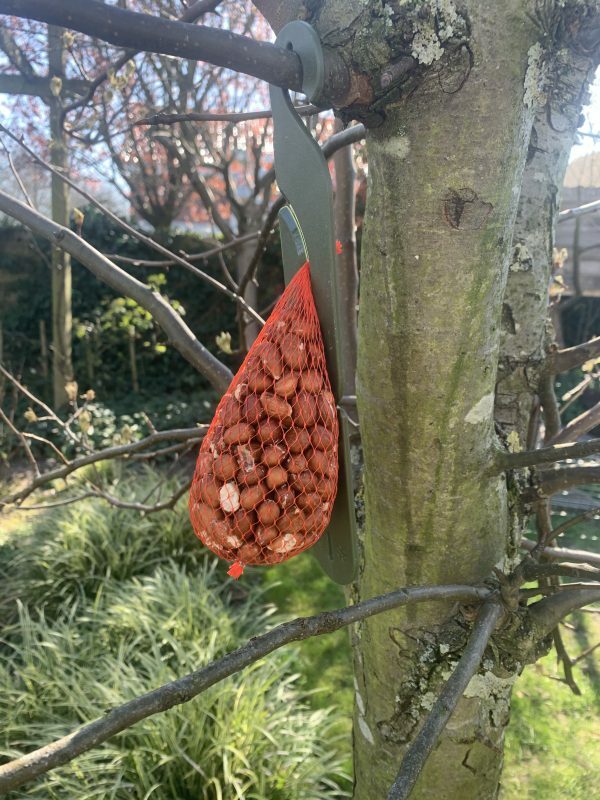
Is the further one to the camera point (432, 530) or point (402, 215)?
point (432, 530)

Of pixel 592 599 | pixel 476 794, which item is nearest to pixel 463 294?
pixel 592 599

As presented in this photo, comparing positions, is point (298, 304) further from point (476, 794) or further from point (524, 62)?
point (476, 794)

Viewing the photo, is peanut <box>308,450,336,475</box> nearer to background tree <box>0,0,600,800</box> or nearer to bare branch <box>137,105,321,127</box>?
background tree <box>0,0,600,800</box>

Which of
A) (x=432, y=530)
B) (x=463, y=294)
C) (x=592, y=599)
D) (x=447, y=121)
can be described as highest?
(x=447, y=121)

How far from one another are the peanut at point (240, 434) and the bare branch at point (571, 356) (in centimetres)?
72

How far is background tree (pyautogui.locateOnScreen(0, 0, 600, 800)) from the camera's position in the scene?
0.67 metres

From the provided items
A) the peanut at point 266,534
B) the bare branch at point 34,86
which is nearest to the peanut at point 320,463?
the peanut at point 266,534

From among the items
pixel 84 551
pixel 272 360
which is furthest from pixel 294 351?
pixel 84 551

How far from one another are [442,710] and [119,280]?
3.41 feet

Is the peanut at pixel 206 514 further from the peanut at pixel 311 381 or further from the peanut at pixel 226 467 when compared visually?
the peanut at pixel 311 381

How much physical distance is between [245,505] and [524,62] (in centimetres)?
66

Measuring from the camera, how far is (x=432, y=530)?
0.90 m

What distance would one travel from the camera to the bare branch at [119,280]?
4.11 ft

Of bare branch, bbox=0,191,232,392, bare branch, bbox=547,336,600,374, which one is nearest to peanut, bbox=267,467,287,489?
bare branch, bbox=0,191,232,392
